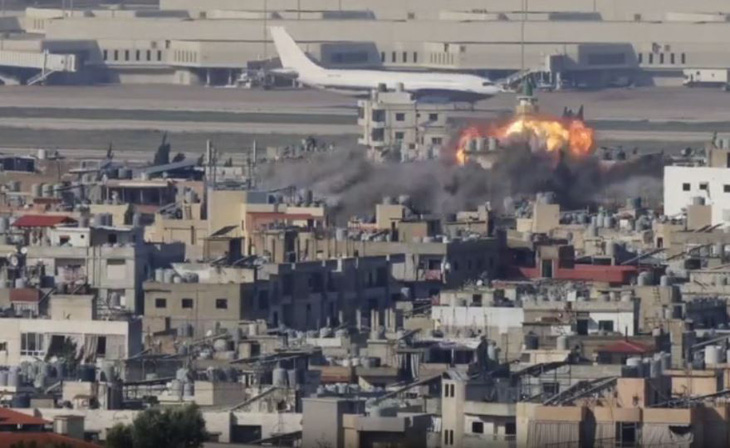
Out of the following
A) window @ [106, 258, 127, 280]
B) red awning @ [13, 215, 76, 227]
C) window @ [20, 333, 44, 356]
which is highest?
red awning @ [13, 215, 76, 227]

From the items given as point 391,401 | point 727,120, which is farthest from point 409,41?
point 391,401

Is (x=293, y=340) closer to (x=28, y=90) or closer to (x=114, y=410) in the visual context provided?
(x=114, y=410)

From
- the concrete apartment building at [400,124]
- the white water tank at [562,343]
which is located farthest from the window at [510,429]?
the concrete apartment building at [400,124]

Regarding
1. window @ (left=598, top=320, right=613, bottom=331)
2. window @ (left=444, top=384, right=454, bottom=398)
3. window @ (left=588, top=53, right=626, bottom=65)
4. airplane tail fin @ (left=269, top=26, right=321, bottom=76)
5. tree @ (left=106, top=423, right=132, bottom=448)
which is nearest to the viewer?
tree @ (left=106, top=423, right=132, bottom=448)

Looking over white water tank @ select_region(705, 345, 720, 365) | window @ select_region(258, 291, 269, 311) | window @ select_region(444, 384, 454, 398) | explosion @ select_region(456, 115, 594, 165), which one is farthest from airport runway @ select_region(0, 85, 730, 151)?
window @ select_region(444, 384, 454, 398)

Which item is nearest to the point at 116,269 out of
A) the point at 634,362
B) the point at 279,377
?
the point at 634,362

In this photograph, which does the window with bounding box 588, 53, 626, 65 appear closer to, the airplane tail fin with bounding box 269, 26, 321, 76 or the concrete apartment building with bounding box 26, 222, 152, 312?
the airplane tail fin with bounding box 269, 26, 321, 76
